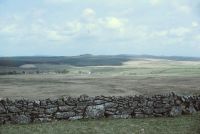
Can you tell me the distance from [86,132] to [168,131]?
3.74 m

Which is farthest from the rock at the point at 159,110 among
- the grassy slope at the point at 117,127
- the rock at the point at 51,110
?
the rock at the point at 51,110

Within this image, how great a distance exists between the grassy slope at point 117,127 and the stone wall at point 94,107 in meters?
0.69

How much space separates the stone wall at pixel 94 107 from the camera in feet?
74.1

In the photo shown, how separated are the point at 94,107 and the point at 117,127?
8.67ft

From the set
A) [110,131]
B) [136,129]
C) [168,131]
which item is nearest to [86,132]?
[110,131]

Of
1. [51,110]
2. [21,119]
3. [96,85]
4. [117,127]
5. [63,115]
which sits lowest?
[96,85]

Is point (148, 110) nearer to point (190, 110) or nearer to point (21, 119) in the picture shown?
point (190, 110)

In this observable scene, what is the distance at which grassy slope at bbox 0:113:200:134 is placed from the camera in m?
20.2

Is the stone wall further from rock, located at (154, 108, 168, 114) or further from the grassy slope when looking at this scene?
the grassy slope

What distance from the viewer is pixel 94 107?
2345cm

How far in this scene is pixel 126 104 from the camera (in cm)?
2362

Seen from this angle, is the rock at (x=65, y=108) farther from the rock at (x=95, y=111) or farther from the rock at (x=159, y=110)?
the rock at (x=159, y=110)

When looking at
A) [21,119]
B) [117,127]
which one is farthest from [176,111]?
[21,119]

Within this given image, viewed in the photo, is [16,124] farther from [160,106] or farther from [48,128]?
[160,106]
